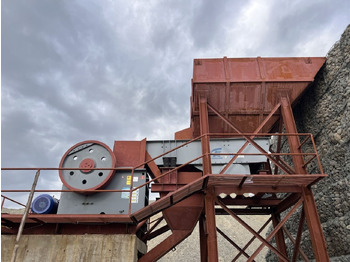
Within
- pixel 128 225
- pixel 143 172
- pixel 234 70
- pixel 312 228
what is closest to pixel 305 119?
pixel 234 70

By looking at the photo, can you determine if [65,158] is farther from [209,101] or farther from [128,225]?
[209,101]

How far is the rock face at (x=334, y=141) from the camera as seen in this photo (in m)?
9.45

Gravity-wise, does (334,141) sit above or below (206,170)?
above

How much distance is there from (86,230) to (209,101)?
242 inches

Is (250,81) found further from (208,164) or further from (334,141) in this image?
(334,141)

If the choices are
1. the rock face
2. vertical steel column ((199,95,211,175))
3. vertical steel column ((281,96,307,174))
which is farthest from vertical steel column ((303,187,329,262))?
vertical steel column ((199,95,211,175))

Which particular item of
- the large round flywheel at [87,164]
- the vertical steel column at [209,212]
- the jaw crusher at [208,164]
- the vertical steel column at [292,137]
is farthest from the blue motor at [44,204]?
A: the vertical steel column at [292,137]

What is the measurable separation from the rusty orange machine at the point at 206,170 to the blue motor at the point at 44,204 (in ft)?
1.19

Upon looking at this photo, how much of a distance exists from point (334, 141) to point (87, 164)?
9019 millimetres

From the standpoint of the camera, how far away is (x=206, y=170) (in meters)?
8.29

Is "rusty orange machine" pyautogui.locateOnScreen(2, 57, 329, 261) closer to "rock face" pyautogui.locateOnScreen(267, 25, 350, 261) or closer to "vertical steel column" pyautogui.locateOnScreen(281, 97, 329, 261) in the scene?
"vertical steel column" pyautogui.locateOnScreen(281, 97, 329, 261)

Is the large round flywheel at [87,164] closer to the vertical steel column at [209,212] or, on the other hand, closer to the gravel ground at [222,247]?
the vertical steel column at [209,212]

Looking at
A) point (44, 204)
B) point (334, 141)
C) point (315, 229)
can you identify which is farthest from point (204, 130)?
point (44, 204)

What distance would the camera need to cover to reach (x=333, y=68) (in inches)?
401
